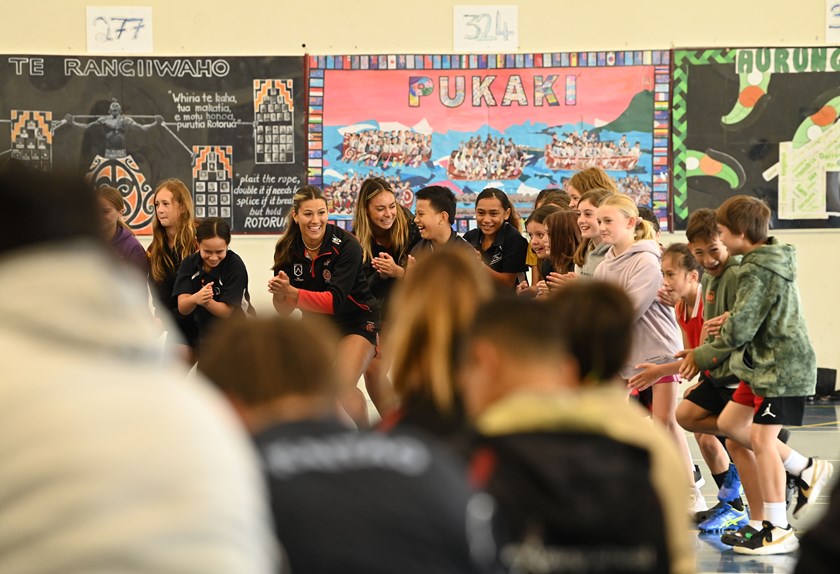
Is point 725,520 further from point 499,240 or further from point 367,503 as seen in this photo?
point 367,503

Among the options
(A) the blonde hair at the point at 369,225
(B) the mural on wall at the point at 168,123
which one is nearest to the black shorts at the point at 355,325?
(A) the blonde hair at the point at 369,225

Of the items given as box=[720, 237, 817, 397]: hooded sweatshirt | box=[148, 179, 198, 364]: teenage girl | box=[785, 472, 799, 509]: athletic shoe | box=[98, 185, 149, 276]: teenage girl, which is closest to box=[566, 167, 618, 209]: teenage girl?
→ box=[720, 237, 817, 397]: hooded sweatshirt

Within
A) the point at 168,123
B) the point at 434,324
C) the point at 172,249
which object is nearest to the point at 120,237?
the point at 172,249

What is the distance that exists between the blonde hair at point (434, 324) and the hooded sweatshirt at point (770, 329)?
2.38 meters

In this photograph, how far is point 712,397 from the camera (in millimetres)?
5031

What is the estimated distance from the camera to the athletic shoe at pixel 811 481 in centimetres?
481

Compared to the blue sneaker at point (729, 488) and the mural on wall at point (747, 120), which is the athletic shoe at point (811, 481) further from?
the mural on wall at point (747, 120)

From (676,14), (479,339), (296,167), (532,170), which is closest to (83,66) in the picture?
(296,167)

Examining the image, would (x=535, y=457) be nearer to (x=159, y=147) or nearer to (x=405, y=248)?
(x=405, y=248)

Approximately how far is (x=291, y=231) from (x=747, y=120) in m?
4.55

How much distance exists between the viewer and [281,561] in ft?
4.70

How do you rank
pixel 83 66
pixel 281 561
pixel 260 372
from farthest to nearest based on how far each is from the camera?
pixel 83 66 < pixel 260 372 < pixel 281 561

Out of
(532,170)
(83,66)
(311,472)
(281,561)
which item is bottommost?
(281,561)

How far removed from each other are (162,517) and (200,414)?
10cm
